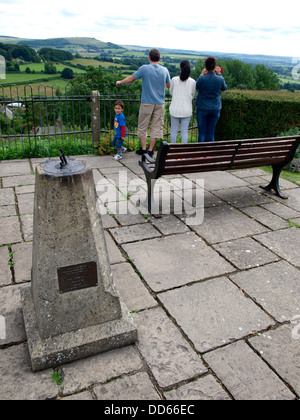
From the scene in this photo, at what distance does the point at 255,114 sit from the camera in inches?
323

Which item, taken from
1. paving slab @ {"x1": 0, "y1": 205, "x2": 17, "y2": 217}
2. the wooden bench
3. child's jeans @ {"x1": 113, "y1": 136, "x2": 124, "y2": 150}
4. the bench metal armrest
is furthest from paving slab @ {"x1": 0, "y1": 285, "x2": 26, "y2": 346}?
child's jeans @ {"x1": 113, "y1": 136, "x2": 124, "y2": 150}

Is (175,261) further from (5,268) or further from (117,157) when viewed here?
(117,157)

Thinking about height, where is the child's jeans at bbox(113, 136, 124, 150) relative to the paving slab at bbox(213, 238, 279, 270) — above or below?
above

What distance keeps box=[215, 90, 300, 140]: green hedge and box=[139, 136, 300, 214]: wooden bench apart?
3229 mm

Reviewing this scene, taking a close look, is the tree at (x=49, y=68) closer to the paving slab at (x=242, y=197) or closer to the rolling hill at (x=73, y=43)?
the paving slab at (x=242, y=197)

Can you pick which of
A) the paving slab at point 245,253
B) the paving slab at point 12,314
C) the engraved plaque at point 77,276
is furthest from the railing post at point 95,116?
the engraved plaque at point 77,276

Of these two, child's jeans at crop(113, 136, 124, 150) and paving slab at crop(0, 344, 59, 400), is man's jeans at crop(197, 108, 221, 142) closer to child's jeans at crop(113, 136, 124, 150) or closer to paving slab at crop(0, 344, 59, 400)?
child's jeans at crop(113, 136, 124, 150)

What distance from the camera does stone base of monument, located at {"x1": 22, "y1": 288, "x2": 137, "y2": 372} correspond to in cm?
215

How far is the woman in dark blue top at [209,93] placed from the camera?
6.07 metres

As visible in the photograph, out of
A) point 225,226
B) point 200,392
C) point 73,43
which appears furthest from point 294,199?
point 73,43

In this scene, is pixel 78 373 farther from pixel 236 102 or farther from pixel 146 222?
pixel 236 102

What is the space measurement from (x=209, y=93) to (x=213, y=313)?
459 centimetres
